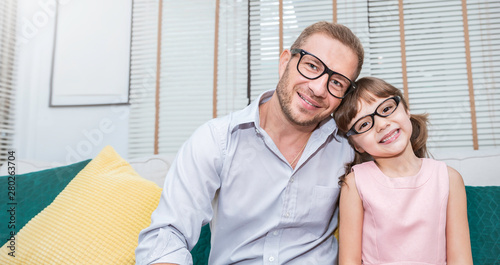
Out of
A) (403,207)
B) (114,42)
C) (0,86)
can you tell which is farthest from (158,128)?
(403,207)

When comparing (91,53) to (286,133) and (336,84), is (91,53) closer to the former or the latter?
(286,133)

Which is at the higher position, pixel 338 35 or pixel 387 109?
pixel 338 35

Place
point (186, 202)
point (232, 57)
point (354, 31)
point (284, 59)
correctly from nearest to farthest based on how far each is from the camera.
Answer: point (186, 202) < point (284, 59) < point (354, 31) < point (232, 57)

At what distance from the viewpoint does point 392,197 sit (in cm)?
114

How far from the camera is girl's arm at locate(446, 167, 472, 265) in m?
1.04

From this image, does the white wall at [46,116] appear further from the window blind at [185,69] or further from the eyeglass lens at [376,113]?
the eyeglass lens at [376,113]

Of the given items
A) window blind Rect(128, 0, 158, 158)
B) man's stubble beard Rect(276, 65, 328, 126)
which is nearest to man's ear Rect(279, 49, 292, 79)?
man's stubble beard Rect(276, 65, 328, 126)

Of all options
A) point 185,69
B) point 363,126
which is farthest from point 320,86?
point 185,69

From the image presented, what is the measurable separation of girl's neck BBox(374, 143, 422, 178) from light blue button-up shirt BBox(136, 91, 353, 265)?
0.18 metres

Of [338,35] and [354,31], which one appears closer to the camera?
[338,35]

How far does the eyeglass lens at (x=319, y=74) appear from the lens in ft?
3.81

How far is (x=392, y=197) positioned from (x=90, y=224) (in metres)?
0.97

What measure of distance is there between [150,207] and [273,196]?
43 centimetres

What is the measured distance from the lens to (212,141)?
1.14 meters
